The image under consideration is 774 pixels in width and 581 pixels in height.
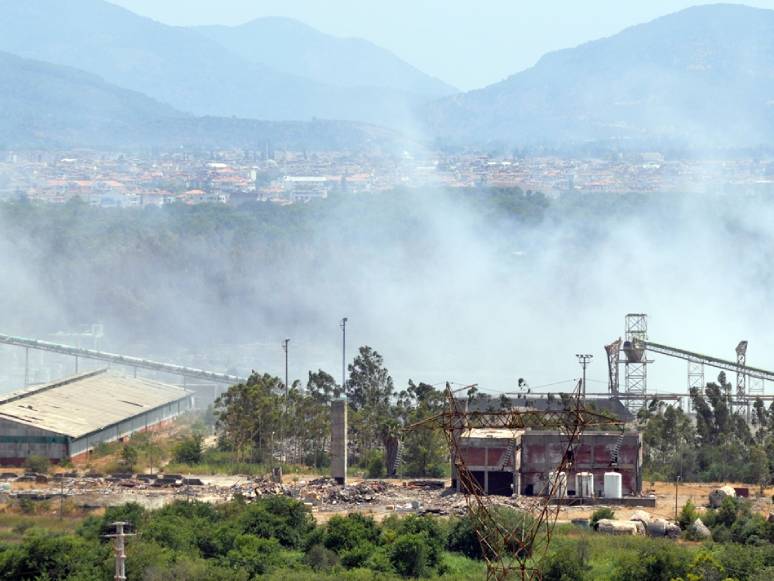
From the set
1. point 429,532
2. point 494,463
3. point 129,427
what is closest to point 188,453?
point 129,427

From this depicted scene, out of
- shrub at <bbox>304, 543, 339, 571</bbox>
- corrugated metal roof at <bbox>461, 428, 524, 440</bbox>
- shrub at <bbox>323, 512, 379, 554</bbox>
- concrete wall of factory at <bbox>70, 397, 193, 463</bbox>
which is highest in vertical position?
corrugated metal roof at <bbox>461, 428, 524, 440</bbox>

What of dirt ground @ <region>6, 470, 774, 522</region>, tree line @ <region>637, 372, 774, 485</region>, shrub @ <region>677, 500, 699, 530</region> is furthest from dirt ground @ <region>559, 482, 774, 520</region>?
shrub @ <region>677, 500, 699, 530</region>

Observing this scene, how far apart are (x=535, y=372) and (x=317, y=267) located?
41.0 meters

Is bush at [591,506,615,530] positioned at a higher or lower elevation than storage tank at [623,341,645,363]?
lower

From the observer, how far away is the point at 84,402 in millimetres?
55531

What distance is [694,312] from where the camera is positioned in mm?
108812

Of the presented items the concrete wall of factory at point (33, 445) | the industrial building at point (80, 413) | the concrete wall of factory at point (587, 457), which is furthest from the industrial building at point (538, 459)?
the industrial building at point (80, 413)

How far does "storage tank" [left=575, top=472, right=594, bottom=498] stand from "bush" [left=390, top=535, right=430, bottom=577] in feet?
28.0

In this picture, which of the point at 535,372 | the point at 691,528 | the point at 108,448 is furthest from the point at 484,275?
the point at 691,528

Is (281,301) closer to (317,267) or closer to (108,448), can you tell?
(317,267)

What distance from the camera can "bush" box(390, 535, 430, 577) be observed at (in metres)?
31.9

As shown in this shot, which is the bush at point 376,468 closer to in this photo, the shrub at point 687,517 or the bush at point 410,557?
the shrub at point 687,517

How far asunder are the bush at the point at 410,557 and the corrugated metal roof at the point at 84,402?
57.7 feet

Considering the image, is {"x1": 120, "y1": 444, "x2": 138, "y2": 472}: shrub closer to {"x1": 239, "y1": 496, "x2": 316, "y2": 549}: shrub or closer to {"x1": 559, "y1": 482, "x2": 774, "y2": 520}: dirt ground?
{"x1": 239, "y1": 496, "x2": 316, "y2": 549}: shrub
